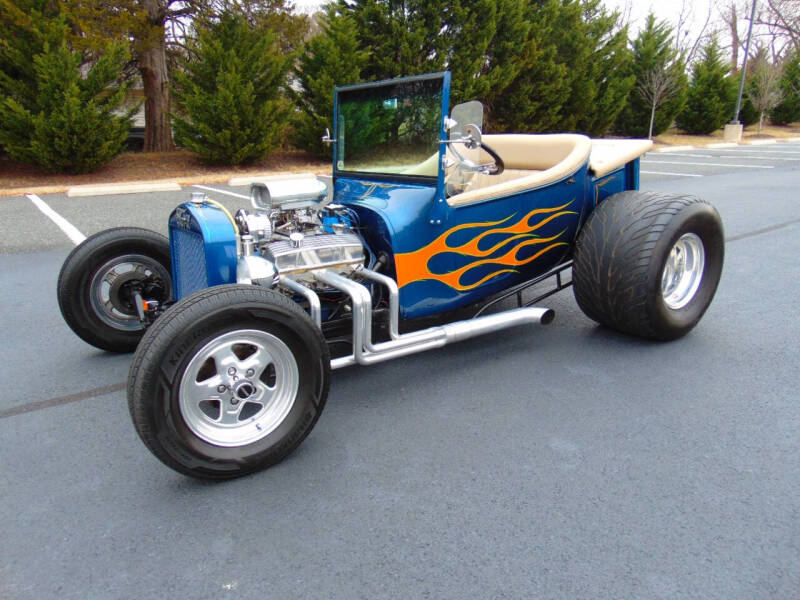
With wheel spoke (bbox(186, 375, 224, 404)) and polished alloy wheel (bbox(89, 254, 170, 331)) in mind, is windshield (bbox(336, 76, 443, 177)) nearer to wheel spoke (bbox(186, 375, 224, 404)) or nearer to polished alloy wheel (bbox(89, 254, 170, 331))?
polished alloy wheel (bbox(89, 254, 170, 331))

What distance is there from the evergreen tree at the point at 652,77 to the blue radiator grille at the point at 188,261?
904 inches

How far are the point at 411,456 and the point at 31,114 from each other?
12.3m

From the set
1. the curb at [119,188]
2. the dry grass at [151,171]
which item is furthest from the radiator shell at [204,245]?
the dry grass at [151,171]

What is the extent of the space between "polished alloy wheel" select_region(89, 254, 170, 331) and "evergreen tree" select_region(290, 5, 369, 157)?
429 inches

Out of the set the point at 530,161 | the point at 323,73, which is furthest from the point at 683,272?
the point at 323,73

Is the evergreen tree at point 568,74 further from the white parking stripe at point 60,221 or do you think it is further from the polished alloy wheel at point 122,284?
the polished alloy wheel at point 122,284

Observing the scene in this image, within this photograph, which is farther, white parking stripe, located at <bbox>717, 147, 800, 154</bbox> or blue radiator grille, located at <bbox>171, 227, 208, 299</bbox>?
white parking stripe, located at <bbox>717, 147, 800, 154</bbox>

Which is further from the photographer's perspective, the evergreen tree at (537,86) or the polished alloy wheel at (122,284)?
the evergreen tree at (537,86)

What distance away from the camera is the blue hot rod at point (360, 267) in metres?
2.44

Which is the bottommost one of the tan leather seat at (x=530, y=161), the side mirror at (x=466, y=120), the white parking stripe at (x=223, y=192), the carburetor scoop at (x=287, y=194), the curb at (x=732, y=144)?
the white parking stripe at (x=223, y=192)

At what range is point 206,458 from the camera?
241 centimetres

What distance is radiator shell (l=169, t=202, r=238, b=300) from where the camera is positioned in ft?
9.53

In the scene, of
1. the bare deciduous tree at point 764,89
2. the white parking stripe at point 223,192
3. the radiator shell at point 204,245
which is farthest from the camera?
the bare deciduous tree at point 764,89

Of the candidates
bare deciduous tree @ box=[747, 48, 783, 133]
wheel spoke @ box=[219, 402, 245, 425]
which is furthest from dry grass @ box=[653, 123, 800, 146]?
wheel spoke @ box=[219, 402, 245, 425]
